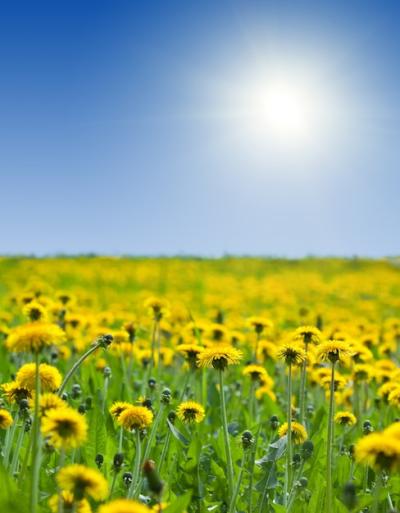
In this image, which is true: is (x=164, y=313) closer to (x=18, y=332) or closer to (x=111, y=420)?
(x=111, y=420)

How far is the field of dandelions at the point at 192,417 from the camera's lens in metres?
1.87

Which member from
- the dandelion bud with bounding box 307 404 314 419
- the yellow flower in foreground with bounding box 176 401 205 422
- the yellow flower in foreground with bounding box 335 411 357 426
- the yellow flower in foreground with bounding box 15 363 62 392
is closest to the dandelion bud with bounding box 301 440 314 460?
the yellow flower in foreground with bounding box 176 401 205 422

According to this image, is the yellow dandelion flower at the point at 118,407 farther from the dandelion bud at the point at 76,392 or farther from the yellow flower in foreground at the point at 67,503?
the dandelion bud at the point at 76,392

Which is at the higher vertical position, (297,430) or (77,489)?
→ (77,489)

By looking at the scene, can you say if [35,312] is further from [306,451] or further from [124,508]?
[124,508]

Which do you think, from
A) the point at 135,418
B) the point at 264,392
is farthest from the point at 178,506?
the point at 264,392

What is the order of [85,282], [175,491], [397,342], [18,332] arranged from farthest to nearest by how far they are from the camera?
1. [85,282]
2. [397,342]
3. [175,491]
4. [18,332]

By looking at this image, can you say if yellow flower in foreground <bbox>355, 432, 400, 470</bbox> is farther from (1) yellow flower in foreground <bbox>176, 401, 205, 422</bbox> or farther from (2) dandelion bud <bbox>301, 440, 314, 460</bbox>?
(1) yellow flower in foreground <bbox>176, 401, 205, 422</bbox>

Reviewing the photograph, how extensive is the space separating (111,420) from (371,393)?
2764 millimetres

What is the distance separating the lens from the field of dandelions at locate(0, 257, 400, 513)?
1.87 m

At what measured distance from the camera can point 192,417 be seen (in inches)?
116

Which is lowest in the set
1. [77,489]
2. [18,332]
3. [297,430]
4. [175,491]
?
[175,491]

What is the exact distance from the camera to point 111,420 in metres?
3.51

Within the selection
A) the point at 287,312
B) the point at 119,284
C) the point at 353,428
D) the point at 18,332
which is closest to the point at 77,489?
the point at 18,332
